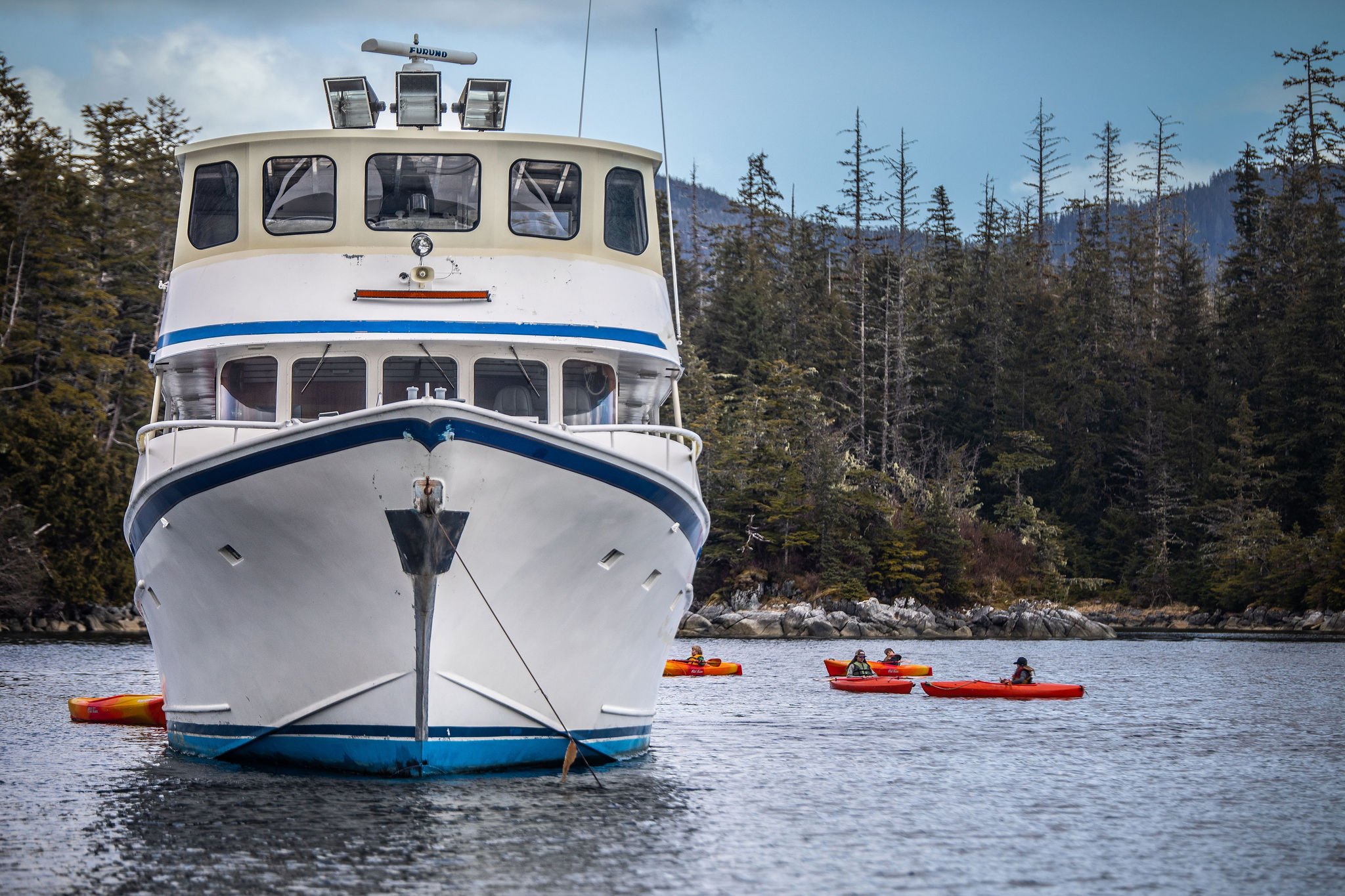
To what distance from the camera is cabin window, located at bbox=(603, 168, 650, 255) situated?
18.1m

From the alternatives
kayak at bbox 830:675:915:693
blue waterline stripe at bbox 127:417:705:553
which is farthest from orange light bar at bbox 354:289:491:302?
kayak at bbox 830:675:915:693

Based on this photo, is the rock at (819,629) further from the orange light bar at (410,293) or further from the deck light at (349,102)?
the orange light bar at (410,293)

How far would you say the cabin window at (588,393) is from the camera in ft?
56.6

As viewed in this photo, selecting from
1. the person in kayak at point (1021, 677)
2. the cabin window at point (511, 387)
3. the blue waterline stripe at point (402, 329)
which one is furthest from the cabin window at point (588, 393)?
the person in kayak at point (1021, 677)

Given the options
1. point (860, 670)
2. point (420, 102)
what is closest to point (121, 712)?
point (420, 102)

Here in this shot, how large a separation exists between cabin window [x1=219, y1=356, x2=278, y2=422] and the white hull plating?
2.18ft

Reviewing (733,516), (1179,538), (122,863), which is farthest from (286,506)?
(1179,538)

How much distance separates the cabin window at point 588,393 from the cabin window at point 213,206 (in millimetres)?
4297

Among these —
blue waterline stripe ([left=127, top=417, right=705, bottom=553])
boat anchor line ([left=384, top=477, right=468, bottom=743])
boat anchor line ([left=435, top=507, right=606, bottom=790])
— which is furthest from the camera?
boat anchor line ([left=435, top=507, right=606, bottom=790])

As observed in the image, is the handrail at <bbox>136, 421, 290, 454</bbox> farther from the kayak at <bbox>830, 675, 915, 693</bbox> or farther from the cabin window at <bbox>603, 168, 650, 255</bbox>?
the kayak at <bbox>830, 675, 915, 693</bbox>

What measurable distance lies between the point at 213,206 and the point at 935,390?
78511 mm

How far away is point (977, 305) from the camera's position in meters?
99.5

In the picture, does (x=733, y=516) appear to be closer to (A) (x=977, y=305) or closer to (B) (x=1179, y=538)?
(B) (x=1179, y=538)

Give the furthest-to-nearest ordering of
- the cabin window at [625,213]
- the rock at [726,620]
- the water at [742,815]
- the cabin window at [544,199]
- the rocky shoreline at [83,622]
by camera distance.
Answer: the rock at [726,620], the rocky shoreline at [83,622], the cabin window at [625,213], the cabin window at [544,199], the water at [742,815]
